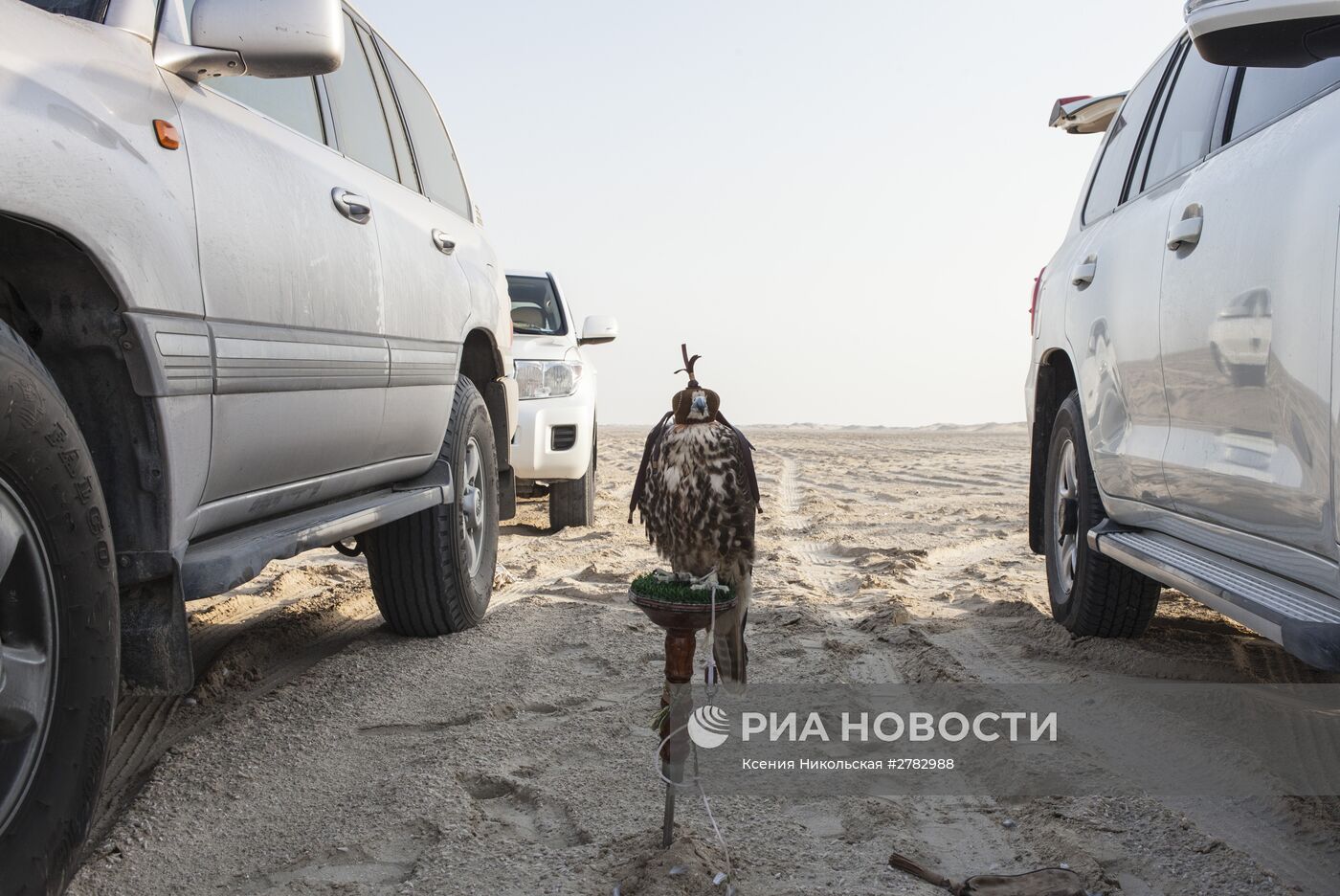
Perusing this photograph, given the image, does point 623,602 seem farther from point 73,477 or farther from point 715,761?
point 73,477

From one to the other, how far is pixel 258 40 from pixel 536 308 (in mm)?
5828

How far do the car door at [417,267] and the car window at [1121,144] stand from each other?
2608 millimetres

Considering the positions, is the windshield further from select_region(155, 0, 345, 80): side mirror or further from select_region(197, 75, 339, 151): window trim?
Answer: select_region(155, 0, 345, 80): side mirror

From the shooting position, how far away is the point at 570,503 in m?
7.48

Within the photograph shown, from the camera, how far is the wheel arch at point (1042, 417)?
186 inches

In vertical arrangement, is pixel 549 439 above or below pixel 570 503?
above

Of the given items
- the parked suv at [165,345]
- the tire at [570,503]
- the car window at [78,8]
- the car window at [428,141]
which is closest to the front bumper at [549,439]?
the tire at [570,503]

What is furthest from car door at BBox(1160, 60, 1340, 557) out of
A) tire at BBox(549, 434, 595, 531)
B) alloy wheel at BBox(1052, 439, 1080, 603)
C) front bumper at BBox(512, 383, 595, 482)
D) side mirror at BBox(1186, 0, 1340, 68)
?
tire at BBox(549, 434, 595, 531)

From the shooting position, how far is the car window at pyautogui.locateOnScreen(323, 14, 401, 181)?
3.61m

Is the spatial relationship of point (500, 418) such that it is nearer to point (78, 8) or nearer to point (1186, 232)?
point (78, 8)

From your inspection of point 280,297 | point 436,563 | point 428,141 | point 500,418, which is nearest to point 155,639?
point 280,297

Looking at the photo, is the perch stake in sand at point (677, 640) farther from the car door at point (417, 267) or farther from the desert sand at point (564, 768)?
the car door at point (417, 267)

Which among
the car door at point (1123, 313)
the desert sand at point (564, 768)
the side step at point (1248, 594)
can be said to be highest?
the car door at point (1123, 313)

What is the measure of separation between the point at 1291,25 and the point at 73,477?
2441 millimetres
